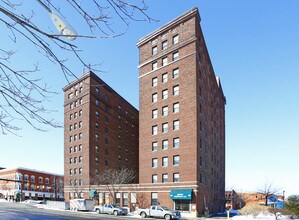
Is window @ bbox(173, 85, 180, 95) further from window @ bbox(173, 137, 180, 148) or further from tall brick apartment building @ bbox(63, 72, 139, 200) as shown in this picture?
tall brick apartment building @ bbox(63, 72, 139, 200)

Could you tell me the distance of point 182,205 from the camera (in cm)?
4378

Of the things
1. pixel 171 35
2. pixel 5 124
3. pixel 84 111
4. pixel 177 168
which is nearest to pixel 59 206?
pixel 84 111

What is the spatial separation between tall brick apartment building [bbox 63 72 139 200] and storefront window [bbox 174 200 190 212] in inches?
982

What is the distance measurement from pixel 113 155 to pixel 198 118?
35.7m

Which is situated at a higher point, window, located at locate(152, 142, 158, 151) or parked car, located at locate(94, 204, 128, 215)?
window, located at locate(152, 142, 158, 151)

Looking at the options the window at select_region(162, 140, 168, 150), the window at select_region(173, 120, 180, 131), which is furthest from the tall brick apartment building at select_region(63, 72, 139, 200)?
the window at select_region(173, 120, 180, 131)

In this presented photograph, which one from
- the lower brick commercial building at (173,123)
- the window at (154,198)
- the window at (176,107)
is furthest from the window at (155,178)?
the window at (176,107)

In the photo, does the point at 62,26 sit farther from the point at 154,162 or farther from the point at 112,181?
the point at 112,181

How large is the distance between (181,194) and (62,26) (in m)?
42.1

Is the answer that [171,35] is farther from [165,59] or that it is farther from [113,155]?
[113,155]

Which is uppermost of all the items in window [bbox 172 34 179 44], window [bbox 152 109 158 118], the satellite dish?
window [bbox 172 34 179 44]

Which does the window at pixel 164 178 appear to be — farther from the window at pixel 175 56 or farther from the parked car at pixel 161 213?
the window at pixel 175 56

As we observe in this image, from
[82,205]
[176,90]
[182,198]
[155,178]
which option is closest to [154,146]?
[155,178]

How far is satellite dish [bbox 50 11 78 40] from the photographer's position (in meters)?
3.79
